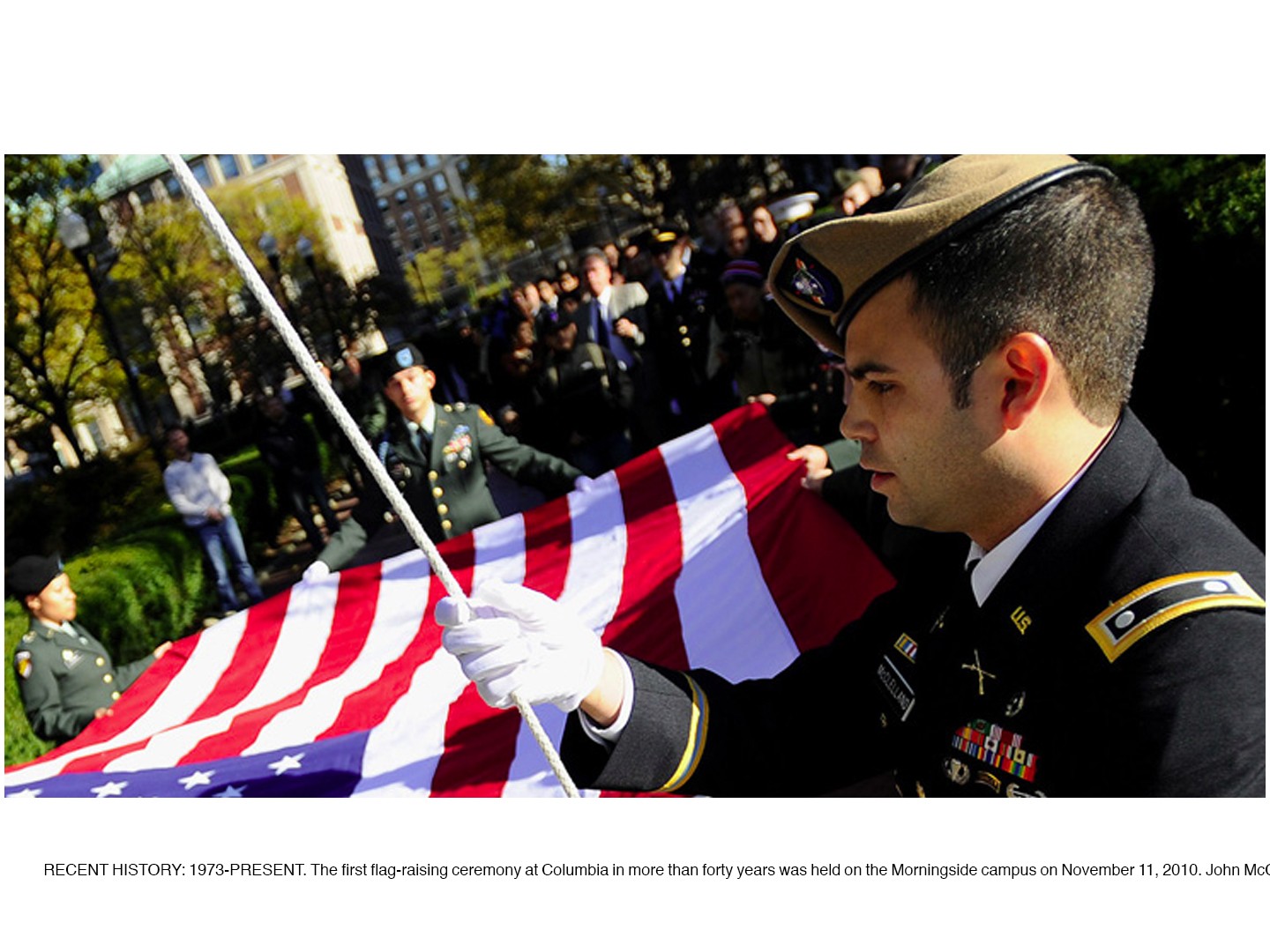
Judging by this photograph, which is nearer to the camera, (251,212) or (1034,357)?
(1034,357)

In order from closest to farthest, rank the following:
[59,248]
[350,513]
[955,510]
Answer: [955,510], [350,513], [59,248]

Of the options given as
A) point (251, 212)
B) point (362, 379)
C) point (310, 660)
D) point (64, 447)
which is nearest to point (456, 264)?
point (251, 212)

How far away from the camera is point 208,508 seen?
664 cm

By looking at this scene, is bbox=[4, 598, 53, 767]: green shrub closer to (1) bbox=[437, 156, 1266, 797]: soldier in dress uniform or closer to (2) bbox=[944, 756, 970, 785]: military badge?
(1) bbox=[437, 156, 1266, 797]: soldier in dress uniform

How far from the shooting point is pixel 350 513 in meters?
8.95

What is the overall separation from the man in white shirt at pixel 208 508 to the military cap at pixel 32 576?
2.93 m

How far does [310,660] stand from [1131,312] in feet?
9.05

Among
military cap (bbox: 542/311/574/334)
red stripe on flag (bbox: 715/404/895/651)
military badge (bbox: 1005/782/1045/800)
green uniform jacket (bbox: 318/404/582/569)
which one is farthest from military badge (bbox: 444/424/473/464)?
military badge (bbox: 1005/782/1045/800)

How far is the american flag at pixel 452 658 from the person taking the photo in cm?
238

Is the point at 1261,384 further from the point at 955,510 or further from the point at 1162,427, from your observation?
the point at 955,510

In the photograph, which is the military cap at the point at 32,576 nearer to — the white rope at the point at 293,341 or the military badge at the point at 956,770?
the white rope at the point at 293,341

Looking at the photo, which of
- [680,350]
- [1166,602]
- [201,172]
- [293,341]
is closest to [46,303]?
[680,350]

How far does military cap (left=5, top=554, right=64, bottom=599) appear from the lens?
368 centimetres

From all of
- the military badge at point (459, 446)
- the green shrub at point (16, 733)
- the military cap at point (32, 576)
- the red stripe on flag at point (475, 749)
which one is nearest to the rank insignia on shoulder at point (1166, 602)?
the red stripe on flag at point (475, 749)
